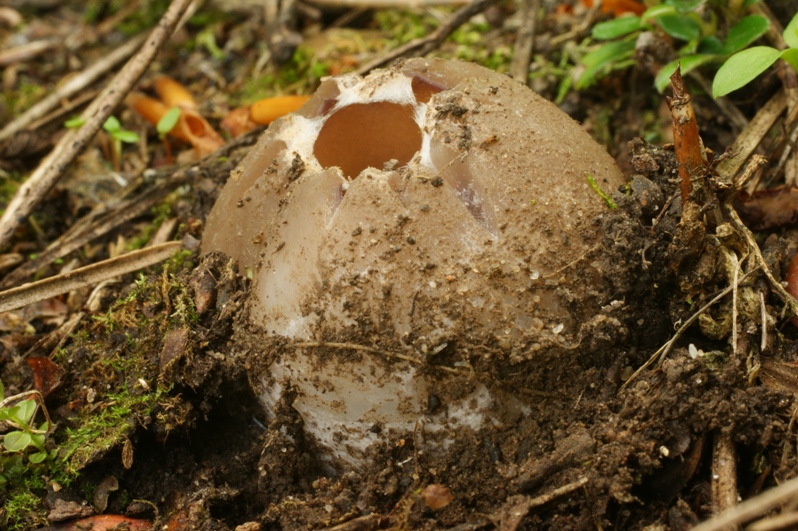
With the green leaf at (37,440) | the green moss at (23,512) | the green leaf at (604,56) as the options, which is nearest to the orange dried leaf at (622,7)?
the green leaf at (604,56)

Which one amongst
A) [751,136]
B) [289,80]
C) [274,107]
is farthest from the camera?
[289,80]

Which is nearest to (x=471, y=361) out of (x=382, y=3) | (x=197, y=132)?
(x=197, y=132)

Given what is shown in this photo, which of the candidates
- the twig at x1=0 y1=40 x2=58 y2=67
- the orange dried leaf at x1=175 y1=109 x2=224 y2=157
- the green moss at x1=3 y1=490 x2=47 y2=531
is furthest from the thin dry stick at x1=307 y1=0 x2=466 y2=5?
the green moss at x1=3 y1=490 x2=47 y2=531

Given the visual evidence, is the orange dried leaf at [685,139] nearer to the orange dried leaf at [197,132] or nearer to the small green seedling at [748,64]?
the small green seedling at [748,64]

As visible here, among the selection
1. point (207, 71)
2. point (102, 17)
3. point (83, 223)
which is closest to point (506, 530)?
point (83, 223)

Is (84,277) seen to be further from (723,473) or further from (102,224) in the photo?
(723,473)

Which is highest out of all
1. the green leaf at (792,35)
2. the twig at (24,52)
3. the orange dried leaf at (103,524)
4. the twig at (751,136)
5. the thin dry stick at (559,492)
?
the green leaf at (792,35)
